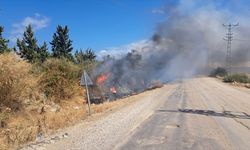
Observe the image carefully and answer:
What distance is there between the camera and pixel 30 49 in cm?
6209

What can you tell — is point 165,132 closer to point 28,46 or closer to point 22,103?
point 22,103

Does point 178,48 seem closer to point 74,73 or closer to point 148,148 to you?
point 74,73

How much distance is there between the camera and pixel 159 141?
12.4m

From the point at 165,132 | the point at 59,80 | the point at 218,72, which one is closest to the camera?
the point at 165,132

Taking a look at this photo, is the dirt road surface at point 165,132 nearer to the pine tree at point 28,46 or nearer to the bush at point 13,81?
the bush at point 13,81

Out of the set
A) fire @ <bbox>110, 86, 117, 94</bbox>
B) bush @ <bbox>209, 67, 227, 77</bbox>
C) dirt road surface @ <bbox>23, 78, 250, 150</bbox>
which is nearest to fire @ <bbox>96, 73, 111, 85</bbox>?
fire @ <bbox>110, 86, 117, 94</bbox>

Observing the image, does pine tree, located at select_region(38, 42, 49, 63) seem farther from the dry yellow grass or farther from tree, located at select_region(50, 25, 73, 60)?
the dry yellow grass

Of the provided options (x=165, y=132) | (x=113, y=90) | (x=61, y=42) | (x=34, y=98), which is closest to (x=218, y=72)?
(x=61, y=42)

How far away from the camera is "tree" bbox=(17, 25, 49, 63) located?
60.3m

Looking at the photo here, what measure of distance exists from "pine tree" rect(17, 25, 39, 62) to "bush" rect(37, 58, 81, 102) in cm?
2381

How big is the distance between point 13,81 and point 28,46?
39113mm

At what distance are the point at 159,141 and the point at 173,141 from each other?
1.45 ft

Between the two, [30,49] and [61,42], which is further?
[61,42]

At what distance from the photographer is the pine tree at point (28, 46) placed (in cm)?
6031
